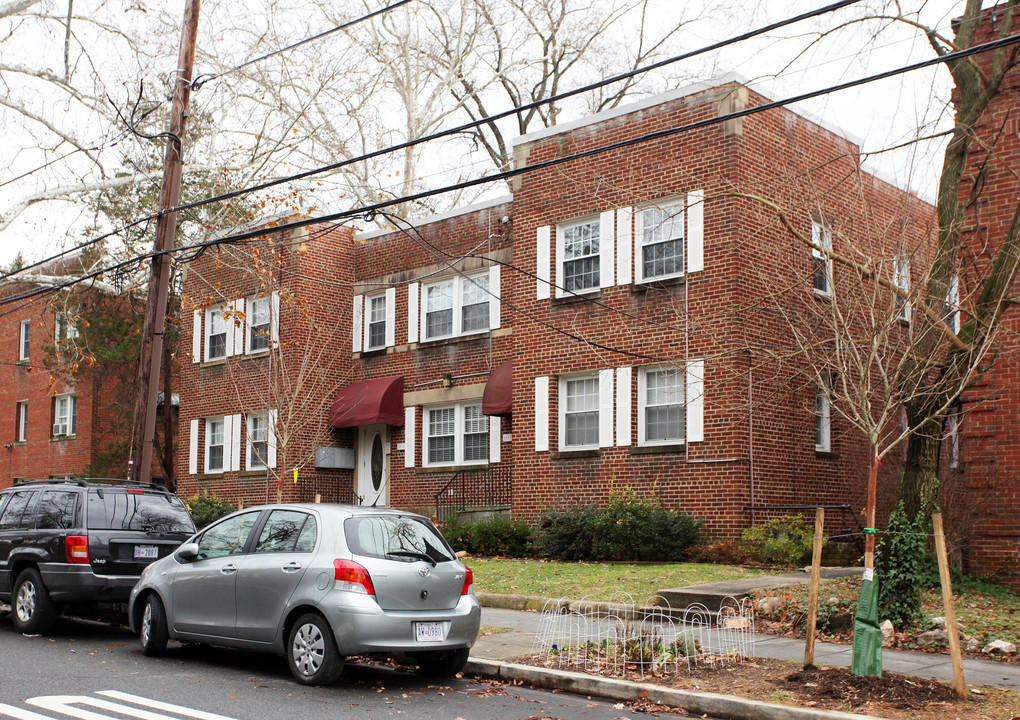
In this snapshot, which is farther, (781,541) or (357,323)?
(357,323)

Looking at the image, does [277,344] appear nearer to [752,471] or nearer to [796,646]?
[752,471]

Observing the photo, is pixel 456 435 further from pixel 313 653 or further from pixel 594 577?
pixel 313 653

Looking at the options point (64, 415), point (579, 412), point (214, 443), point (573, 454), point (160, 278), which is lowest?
point (573, 454)

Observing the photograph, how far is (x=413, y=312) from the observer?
24484mm

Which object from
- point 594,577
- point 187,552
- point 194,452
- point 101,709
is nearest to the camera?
point 101,709

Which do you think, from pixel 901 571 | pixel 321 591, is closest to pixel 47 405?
pixel 321 591

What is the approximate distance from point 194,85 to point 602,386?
29.1 ft

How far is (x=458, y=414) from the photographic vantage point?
23.5 meters

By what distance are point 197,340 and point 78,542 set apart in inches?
703

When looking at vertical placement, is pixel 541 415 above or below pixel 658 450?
above

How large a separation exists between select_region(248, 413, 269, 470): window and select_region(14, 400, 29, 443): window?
13885mm

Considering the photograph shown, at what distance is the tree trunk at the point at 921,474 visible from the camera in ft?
37.0

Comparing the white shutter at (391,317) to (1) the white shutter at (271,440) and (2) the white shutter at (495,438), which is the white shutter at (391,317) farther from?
(2) the white shutter at (495,438)

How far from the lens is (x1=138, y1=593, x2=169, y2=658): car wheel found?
32.9 ft
